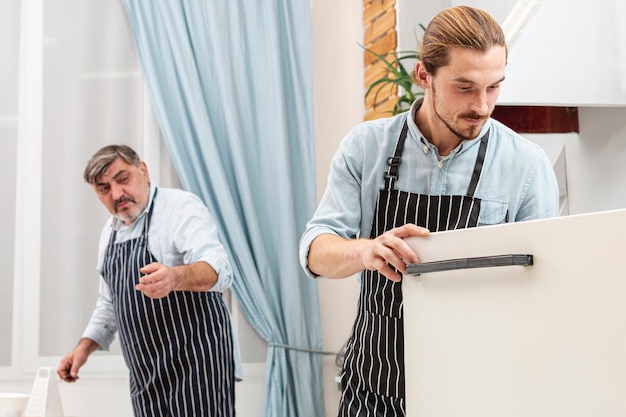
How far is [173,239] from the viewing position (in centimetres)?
270

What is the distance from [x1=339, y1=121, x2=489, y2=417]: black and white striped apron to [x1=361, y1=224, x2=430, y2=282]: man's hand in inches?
10.6

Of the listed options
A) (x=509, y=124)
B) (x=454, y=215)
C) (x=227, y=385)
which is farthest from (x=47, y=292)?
(x=454, y=215)

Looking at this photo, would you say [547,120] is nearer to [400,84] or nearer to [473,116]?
[400,84]

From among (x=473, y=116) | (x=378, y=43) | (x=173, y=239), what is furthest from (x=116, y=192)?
(x=473, y=116)

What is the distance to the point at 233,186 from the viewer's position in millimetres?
3857

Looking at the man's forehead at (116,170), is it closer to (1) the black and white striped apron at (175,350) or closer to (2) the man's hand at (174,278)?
(1) the black and white striped apron at (175,350)

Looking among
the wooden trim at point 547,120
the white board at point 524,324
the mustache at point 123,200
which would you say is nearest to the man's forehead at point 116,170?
the mustache at point 123,200

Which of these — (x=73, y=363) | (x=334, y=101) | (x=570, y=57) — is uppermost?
(x=334, y=101)

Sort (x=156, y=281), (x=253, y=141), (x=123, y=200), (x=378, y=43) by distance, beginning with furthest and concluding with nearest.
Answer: (x=253, y=141) < (x=378, y=43) < (x=123, y=200) < (x=156, y=281)

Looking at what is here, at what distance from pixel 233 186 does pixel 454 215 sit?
2432 millimetres

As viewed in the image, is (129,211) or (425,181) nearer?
(425,181)

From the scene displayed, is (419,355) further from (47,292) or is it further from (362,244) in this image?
(47,292)

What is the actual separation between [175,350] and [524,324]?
6.12 feet

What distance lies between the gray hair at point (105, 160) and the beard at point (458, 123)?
5.40ft
